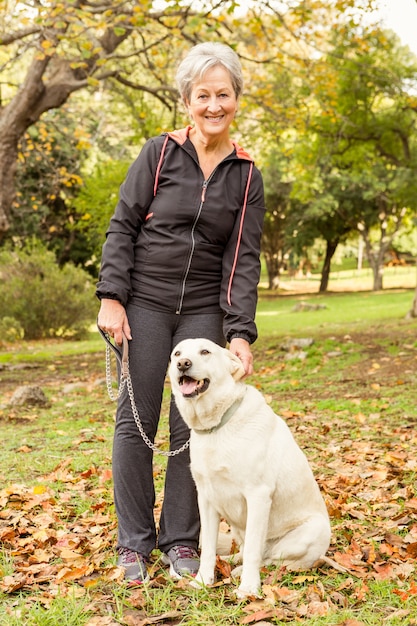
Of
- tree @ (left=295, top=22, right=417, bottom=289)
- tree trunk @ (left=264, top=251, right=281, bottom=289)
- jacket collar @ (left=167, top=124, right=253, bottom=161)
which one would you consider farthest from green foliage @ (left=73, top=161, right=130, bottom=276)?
jacket collar @ (left=167, top=124, right=253, bottom=161)

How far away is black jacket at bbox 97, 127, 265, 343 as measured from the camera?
366 centimetres

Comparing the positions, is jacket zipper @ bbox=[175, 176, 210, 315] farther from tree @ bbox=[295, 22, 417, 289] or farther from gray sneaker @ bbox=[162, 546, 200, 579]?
tree @ bbox=[295, 22, 417, 289]

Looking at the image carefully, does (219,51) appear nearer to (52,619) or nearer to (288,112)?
(52,619)

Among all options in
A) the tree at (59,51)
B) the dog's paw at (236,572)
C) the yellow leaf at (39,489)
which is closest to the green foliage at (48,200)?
the tree at (59,51)

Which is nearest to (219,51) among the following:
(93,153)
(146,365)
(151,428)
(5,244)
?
(146,365)

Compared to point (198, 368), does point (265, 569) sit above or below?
below

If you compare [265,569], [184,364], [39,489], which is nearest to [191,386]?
[184,364]

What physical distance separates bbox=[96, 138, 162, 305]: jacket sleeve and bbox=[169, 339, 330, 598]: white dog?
1.72 feet

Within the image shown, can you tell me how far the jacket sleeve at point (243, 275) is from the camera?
3.77 metres

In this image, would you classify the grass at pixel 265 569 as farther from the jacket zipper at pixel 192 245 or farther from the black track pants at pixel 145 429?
the jacket zipper at pixel 192 245

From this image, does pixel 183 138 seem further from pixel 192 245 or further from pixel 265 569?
pixel 265 569

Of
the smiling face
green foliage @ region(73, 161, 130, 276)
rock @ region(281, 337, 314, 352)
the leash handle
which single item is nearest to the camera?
the smiling face

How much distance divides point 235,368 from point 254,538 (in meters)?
0.84

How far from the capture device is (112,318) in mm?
3658
